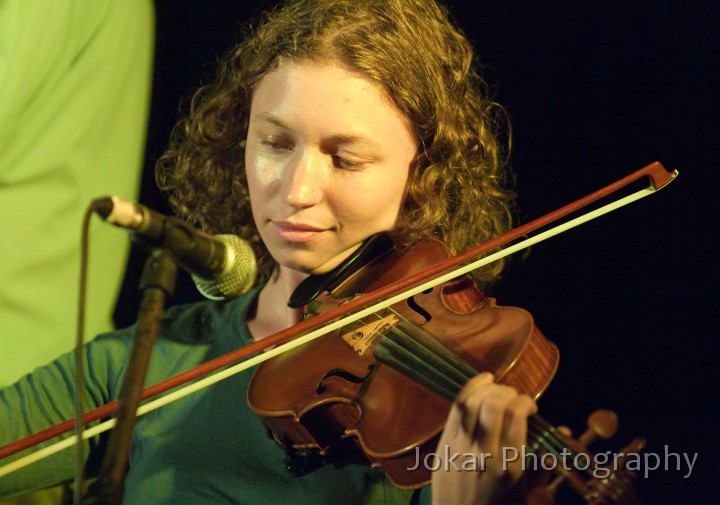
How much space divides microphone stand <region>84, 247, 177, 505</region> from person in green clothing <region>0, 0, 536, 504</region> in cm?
35

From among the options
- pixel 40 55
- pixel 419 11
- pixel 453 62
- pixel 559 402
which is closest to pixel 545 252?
pixel 559 402

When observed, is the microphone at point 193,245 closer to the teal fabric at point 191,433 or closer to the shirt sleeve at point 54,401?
the teal fabric at point 191,433

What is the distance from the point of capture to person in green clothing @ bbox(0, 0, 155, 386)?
1.54 meters

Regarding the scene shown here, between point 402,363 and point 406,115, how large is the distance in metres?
0.41

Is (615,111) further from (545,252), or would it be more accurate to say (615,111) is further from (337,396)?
(337,396)

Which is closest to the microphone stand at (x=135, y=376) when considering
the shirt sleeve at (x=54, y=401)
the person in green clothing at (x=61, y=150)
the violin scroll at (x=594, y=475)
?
the violin scroll at (x=594, y=475)

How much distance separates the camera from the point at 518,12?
142 cm

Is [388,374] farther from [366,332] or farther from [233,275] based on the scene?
[233,275]

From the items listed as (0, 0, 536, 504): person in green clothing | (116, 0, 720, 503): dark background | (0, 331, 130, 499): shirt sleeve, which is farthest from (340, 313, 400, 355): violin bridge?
(0, 331, 130, 499): shirt sleeve

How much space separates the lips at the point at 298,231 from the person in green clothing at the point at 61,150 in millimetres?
625

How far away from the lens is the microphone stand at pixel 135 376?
2.58ft

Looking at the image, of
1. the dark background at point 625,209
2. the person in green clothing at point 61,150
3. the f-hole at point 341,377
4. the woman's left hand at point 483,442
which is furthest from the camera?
the person in green clothing at point 61,150

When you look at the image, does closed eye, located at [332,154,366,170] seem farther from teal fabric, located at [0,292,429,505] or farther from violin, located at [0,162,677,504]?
teal fabric, located at [0,292,429,505]

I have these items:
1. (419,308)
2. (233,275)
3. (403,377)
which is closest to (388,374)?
(403,377)
